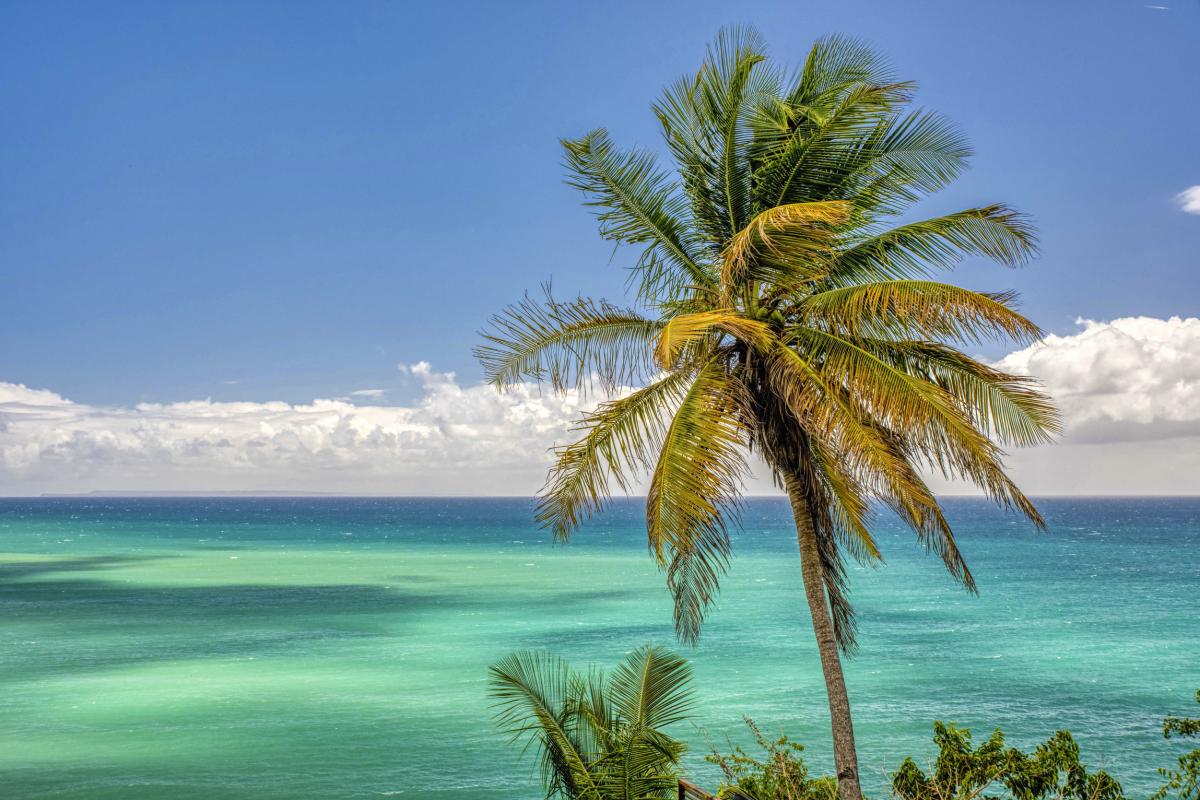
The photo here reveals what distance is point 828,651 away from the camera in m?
8.03

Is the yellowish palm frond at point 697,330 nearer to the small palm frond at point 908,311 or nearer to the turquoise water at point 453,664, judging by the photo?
the small palm frond at point 908,311

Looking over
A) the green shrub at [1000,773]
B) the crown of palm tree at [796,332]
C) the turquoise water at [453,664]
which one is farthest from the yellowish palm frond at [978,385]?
the turquoise water at [453,664]

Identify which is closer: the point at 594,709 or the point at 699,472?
the point at 699,472

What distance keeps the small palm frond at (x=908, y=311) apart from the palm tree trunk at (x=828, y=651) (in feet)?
4.98

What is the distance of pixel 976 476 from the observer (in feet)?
23.6

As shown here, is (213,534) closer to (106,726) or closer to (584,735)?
(106,726)

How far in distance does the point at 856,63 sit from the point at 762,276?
7.88 feet

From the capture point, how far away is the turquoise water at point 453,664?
19641mm

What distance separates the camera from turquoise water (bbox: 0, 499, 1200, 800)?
773 inches

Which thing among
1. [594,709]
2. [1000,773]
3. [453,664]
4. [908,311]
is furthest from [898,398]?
[453,664]

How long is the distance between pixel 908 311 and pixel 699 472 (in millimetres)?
2210

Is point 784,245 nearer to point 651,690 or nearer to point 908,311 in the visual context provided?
point 908,311

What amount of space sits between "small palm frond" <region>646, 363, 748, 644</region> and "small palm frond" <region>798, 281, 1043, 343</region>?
106 centimetres

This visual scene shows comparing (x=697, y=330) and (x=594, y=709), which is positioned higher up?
(x=697, y=330)
